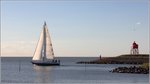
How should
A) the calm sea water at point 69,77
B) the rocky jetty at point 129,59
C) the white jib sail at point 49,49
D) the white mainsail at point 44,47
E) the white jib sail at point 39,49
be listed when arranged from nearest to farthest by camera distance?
the calm sea water at point 69,77 → the white jib sail at point 49,49 → the white mainsail at point 44,47 → the white jib sail at point 39,49 → the rocky jetty at point 129,59

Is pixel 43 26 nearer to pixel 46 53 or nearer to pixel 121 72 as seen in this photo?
pixel 46 53

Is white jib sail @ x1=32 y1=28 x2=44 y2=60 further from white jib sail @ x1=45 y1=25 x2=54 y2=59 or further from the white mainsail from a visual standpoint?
white jib sail @ x1=45 y1=25 x2=54 y2=59

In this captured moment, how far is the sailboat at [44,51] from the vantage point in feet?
283

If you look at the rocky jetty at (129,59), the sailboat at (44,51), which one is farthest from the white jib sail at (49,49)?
the rocky jetty at (129,59)

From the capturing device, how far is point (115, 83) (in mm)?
42281

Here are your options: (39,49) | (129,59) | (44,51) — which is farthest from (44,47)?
(129,59)

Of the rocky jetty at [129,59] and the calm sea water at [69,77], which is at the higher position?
the rocky jetty at [129,59]

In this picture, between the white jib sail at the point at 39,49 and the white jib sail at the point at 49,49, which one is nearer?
the white jib sail at the point at 49,49

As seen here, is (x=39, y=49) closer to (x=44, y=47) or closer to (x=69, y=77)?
(x=44, y=47)

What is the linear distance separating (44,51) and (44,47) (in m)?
1.03

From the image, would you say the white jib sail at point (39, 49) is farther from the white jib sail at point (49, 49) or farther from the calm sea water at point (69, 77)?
the calm sea water at point (69, 77)

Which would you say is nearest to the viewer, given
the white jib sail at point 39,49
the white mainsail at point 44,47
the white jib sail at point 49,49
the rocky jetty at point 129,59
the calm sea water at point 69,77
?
the calm sea water at point 69,77

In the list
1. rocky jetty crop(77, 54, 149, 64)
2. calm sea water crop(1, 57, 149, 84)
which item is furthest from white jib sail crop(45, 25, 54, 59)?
rocky jetty crop(77, 54, 149, 64)

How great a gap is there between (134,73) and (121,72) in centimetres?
284
